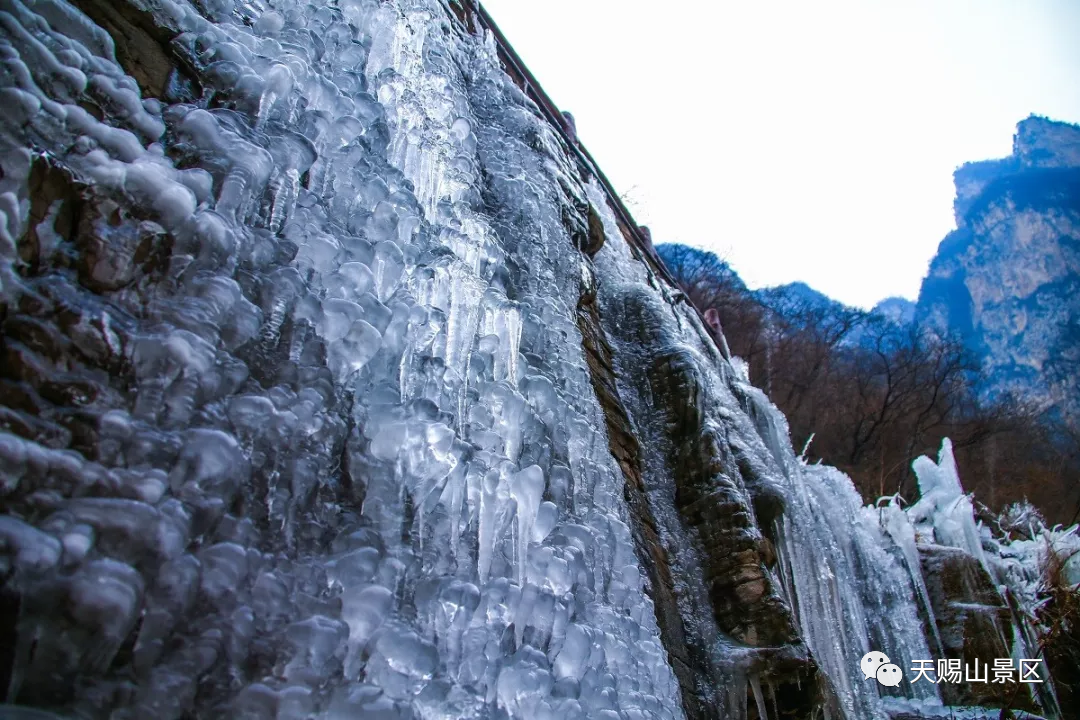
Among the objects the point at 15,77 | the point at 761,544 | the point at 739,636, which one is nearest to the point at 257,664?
the point at 15,77

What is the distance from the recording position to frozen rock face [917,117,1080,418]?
27062 mm

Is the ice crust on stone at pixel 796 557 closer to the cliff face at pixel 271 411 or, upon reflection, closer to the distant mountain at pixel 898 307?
the cliff face at pixel 271 411

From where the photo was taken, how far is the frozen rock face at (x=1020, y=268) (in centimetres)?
2706

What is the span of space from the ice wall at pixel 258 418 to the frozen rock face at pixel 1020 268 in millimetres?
25493

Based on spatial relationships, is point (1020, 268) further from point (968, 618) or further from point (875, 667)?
point (875, 667)

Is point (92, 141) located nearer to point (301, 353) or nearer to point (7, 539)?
point (301, 353)

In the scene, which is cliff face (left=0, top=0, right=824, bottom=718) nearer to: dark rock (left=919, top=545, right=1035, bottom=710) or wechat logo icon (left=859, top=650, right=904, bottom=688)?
wechat logo icon (left=859, top=650, right=904, bottom=688)

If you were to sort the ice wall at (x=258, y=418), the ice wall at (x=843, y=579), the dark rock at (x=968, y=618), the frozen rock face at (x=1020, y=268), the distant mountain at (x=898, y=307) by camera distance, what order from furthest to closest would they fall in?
the distant mountain at (x=898, y=307), the frozen rock face at (x=1020, y=268), the dark rock at (x=968, y=618), the ice wall at (x=843, y=579), the ice wall at (x=258, y=418)

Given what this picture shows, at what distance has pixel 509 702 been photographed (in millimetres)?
1702

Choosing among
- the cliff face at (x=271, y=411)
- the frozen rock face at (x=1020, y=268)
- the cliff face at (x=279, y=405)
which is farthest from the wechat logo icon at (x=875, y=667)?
the frozen rock face at (x=1020, y=268)

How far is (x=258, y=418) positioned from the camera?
1459 mm

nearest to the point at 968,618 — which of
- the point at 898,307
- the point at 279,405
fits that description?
the point at 279,405

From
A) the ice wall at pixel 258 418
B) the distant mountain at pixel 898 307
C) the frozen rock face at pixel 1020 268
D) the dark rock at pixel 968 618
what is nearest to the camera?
the ice wall at pixel 258 418

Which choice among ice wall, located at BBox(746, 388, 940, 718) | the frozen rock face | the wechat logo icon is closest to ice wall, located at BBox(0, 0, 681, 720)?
ice wall, located at BBox(746, 388, 940, 718)
